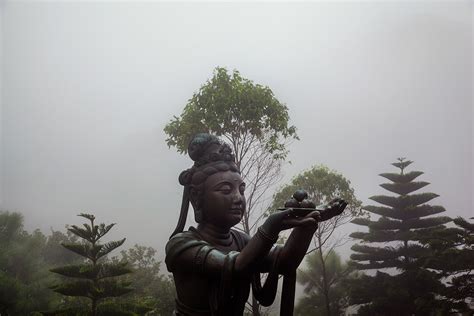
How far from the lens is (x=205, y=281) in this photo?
2.97m

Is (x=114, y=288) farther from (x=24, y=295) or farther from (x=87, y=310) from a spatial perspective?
(x=24, y=295)

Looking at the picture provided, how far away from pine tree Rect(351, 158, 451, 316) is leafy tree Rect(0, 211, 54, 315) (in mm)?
11703

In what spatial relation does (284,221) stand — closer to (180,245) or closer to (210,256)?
(210,256)

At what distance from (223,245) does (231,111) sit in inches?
353

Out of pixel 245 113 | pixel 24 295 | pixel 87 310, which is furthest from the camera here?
pixel 24 295

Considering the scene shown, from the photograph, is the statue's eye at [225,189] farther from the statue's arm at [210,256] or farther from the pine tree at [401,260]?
the pine tree at [401,260]

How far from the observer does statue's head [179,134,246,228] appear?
320 cm

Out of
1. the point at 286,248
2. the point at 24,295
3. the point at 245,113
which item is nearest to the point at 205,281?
the point at 286,248

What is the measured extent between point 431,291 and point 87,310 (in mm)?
12379

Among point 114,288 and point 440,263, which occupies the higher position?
point 440,263

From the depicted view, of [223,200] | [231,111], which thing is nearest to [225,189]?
[223,200]

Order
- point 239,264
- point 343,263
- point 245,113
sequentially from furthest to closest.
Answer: point 343,263, point 245,113, point 239,264

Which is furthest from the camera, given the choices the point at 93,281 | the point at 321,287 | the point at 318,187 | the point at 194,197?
the point at 321,287

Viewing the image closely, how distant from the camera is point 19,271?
16.5m
